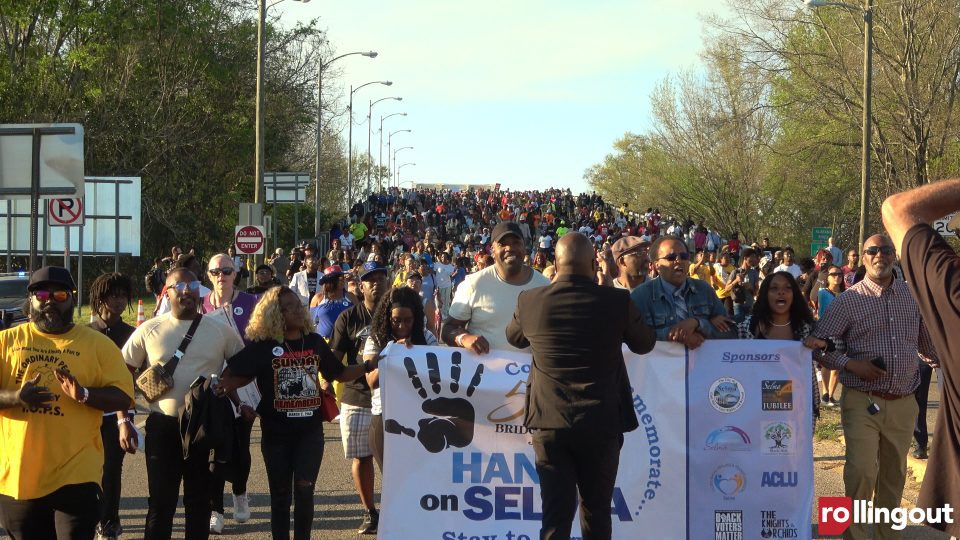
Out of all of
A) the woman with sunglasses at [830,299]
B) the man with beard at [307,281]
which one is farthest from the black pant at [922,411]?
the man with beard at [307,281]

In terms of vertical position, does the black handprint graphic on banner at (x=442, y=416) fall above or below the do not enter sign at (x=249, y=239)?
below

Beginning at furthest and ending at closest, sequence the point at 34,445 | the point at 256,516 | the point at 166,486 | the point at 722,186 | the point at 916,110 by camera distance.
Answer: the point at 722,186, the point at 916,110, the point at 256,516, the point at 166,486, the point at 34,445

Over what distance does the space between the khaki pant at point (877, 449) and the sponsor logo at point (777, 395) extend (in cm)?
36

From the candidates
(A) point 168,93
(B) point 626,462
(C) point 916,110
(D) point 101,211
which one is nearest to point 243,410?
(B) point 626,462

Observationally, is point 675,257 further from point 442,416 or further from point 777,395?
point 442,416

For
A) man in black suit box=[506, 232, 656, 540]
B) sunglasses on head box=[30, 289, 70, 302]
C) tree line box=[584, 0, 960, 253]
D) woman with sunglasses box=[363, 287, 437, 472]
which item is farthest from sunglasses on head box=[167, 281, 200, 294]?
tree line box=[584, 0, 960, 253]

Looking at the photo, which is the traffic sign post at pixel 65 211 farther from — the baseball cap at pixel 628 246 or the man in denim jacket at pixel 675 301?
the man in denim jacket at pixel 675 301

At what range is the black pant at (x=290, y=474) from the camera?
6.97 metres

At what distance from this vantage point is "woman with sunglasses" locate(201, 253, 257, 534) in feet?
24.3

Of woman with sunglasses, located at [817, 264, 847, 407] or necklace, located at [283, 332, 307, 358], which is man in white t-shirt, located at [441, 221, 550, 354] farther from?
woman with sunglasses, located at [817, 264, 847, 407]

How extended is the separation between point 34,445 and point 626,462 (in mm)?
3564

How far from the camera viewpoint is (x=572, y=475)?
583cm

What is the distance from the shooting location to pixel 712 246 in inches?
1631

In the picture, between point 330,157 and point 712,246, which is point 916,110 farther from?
point 330,157
